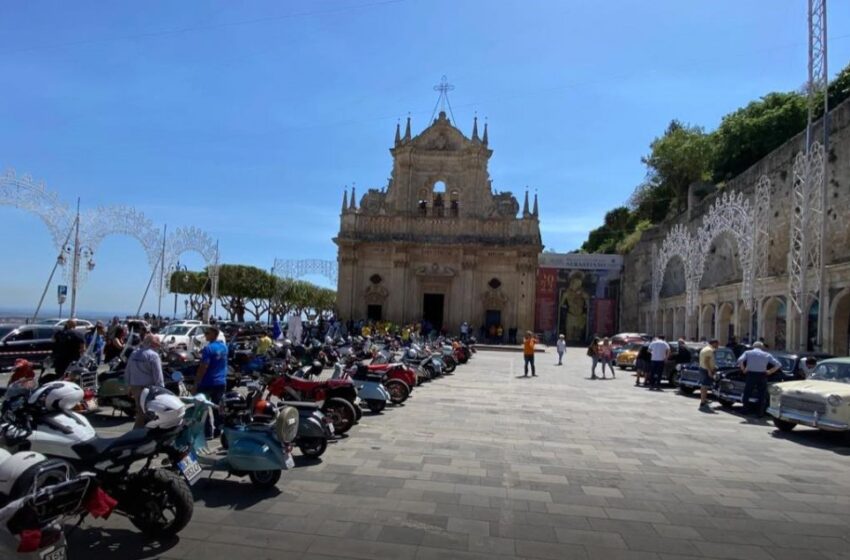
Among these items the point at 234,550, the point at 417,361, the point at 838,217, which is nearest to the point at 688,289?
the point at 838,217

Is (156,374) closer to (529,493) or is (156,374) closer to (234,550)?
(234,550)

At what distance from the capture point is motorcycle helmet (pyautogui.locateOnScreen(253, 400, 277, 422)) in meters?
6.34

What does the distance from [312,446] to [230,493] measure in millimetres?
1458

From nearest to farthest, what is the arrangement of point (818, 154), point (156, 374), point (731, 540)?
point (731, 540)
point (156, 374)
point (818, 154)

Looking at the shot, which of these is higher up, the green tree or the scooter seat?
the green tree

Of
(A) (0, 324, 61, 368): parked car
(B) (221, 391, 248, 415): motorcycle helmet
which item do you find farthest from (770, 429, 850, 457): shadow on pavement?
(A) (0, 324, 61, 368): parked car

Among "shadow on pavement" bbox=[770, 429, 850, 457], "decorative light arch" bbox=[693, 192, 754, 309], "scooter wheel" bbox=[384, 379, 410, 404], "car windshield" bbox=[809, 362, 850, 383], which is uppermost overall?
"decorative light arch" bbox=[693, 192, 754, 309]

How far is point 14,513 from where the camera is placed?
134 inches

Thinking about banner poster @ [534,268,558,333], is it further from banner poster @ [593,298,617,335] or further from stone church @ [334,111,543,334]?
stone church @ [334,111,543,334]

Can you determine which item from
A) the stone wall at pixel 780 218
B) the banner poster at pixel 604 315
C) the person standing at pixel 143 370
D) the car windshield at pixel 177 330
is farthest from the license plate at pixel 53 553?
the banner poster at pixel 604 315

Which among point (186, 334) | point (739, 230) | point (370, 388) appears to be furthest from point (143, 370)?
point (739, 230)

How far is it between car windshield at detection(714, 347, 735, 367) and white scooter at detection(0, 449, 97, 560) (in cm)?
1494

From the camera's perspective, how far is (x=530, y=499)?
5.91m

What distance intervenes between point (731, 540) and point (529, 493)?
183 centimetres
